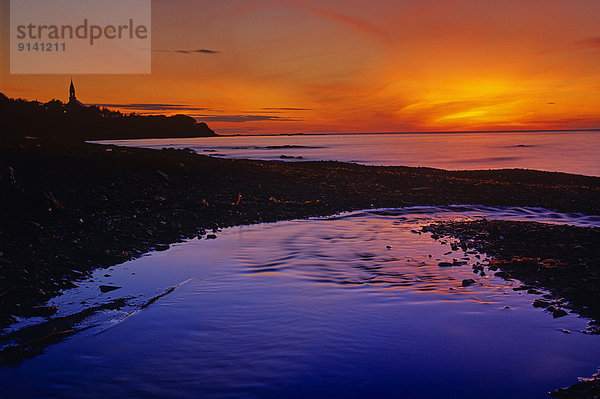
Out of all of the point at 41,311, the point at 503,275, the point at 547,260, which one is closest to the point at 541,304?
the point at 503,275

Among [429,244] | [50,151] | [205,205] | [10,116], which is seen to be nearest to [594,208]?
[429,244]

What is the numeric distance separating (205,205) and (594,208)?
18.1 m

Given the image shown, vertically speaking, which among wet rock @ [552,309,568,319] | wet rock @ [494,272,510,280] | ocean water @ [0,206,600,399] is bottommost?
ocean water @ [0,206,600,399]

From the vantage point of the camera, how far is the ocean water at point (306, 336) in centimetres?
592

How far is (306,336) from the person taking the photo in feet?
24.8

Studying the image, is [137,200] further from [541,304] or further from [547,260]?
[541,304]

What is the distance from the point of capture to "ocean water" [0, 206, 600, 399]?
592cm

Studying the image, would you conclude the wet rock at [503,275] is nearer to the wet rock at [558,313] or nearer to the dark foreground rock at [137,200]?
the wet rock at [558,313]

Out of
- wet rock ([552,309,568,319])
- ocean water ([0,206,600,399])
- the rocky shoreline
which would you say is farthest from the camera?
the rocky shoreline

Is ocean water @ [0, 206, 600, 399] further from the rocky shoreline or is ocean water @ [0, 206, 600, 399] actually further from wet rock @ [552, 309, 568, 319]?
the rocky shoreline

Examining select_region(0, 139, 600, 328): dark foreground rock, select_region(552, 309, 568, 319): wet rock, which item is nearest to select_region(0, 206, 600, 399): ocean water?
select_region(552, 309, 568, 319): wet rock

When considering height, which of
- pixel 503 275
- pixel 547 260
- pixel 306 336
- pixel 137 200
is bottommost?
pixel 306 336

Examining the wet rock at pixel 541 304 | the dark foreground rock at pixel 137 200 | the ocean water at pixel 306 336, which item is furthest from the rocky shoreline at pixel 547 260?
the dark foreground rock at pixel 137 200

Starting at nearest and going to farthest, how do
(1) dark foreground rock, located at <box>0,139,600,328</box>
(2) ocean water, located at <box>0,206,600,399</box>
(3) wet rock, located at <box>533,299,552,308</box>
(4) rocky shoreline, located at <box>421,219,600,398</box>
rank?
1. (2) ocean water, located at <box>0,206,600,399</box>
2. (4) rocky shoreline, located at <box>421,219,600,398</box>
3. (3) wet rock, located at <box>533,299,552,308</box>
4. (1) dark foreground rock, located at <box>0,139,600,328</box>
